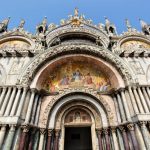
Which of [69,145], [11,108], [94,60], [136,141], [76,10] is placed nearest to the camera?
[136,141]

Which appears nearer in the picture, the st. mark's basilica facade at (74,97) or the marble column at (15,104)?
the st. mark's basilica facade at (74,97)

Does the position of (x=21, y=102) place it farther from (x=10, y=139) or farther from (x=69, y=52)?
(x=69, y=52)

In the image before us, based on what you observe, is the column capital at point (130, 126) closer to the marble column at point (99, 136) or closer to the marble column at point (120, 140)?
the marble column at point (120, 140)

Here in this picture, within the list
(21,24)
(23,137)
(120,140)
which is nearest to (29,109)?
(23,137)

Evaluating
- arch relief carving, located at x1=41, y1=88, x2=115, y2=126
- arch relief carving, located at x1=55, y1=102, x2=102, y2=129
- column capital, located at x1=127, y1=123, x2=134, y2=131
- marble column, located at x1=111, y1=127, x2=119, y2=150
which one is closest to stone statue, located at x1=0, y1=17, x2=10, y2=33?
arch relief carving, located at x1=41, y1=88, x2=115, y2=126

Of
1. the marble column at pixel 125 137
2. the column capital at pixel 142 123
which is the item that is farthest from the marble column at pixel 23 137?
the column capital at pixel 142 123

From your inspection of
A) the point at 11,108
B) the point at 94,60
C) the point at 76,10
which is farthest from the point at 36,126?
the point at 76,10

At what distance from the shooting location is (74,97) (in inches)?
376

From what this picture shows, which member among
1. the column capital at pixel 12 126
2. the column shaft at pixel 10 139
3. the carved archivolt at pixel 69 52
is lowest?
the column shaft at pixel 10 139

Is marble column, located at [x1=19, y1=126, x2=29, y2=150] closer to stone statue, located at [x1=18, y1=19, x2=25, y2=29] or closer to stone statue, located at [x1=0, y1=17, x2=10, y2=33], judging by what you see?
stone statue, located at [x1=18, y1=19, x2=25, y2=29]

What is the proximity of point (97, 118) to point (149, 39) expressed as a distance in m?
8.61

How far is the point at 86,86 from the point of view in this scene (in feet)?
32.6

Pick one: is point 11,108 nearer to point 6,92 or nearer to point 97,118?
point 6,92

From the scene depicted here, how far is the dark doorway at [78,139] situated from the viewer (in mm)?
11273
